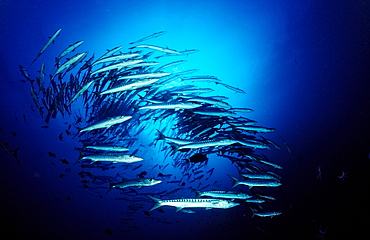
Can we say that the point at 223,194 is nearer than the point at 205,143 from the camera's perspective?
No

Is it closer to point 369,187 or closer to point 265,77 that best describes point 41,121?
point 265,77

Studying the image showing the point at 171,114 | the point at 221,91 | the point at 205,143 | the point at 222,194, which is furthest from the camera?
the point at 221,91

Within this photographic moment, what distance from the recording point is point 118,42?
9.30 m

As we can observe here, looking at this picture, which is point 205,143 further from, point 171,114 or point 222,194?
point 171,114

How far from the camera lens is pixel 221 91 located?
48.9ft

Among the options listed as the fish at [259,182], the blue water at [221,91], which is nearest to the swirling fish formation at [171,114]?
the fish at [259,182]

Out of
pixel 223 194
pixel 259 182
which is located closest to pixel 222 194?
pixel 223 194

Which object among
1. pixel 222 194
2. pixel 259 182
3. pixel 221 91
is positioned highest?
pixel 221 91

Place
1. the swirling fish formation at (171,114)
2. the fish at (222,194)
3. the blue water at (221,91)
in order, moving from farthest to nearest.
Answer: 1. the blue water at (221,91)
2. the fish at (222,194)
3. the swirling fish formation at (171,114)

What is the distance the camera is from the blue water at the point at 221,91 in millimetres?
9250

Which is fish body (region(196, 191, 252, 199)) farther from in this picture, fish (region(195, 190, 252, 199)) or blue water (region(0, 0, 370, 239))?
blue water (region(0, 0, 370, 239))

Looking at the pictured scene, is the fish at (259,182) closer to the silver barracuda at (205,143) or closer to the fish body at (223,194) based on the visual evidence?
the fish body at (223,194)

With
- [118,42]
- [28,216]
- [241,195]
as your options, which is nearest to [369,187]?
[241,195]

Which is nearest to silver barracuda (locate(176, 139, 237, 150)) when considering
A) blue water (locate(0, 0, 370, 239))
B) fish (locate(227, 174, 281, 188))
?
fish (locate(227, 174, 281, 188))
